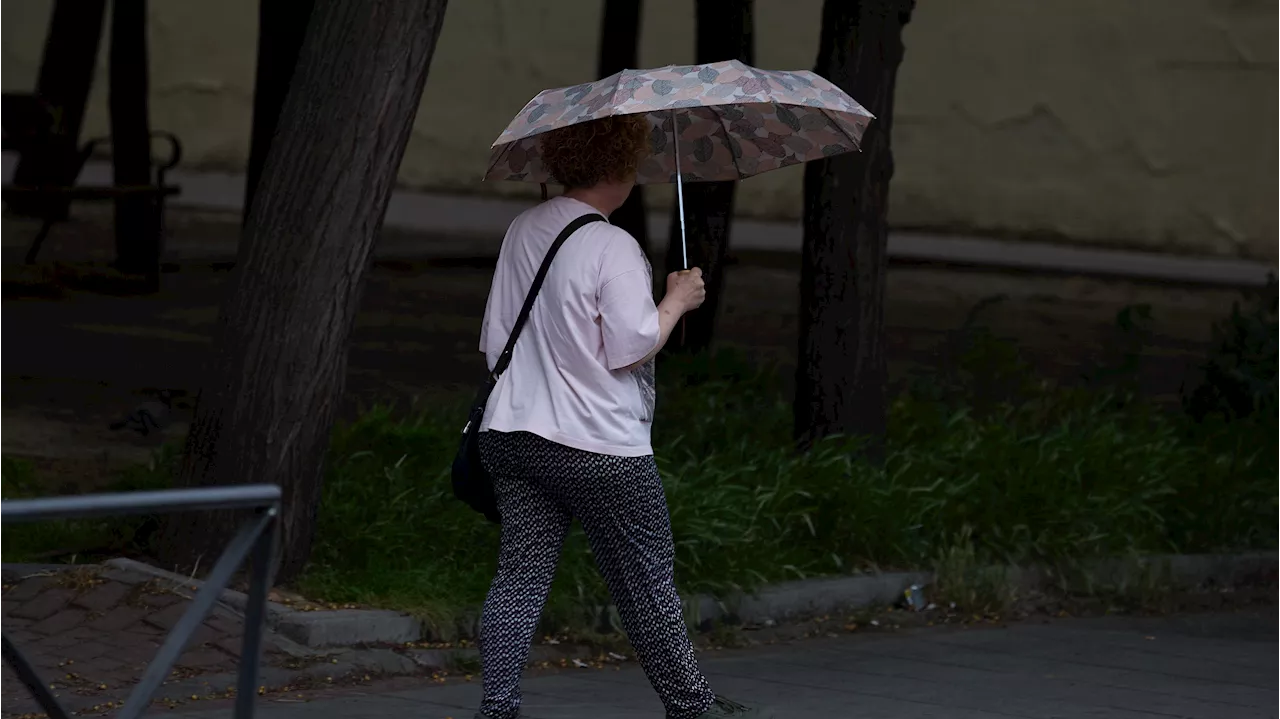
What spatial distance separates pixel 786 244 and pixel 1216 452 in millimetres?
13018

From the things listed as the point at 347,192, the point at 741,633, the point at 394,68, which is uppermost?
the point at 394,68

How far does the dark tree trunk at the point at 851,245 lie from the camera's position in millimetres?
8930

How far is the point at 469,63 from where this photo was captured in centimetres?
2283

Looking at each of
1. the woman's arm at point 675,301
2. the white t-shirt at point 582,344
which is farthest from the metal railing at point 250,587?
the woman's arm at point 675,301

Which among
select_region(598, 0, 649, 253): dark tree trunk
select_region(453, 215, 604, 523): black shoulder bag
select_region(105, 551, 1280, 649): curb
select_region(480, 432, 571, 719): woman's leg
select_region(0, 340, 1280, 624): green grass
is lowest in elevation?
select_region(105, 551, 1280, 649): curb

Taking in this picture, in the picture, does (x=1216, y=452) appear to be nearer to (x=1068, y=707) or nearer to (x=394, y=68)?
(x=1068, y=707)

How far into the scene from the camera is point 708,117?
6227 mm

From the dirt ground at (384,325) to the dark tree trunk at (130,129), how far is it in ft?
1.39

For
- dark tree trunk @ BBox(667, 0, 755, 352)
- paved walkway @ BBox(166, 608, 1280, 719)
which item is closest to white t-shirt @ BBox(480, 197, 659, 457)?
paved walkway @ BBox(166, 608, 1280, 719)

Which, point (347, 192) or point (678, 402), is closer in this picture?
point (347, 192)

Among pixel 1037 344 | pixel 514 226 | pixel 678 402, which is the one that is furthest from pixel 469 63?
pixel 514 226

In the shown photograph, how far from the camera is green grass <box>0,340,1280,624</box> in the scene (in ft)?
24.0

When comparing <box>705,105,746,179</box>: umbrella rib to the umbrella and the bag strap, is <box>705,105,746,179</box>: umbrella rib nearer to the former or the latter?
the umbrella

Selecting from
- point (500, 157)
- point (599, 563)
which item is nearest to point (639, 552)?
point (599, 563)
